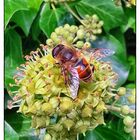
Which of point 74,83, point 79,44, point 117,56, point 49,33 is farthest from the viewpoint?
point 117,56

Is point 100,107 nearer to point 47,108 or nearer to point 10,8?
point 47,108

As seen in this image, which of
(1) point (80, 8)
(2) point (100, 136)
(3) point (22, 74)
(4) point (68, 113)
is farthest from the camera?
(1) point (80, 8)

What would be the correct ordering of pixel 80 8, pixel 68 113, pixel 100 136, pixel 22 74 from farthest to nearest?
1. pixel 80 8
2. pixel 100 136
3. pixel 22 74
4. pixel 68 113

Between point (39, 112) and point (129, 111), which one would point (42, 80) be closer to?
point (39, 112)

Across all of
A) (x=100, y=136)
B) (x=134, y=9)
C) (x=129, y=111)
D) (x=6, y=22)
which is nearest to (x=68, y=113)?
(x=129, y=111)

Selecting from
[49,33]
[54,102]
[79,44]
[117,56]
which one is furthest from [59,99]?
[117,56]

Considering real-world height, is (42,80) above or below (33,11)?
below
